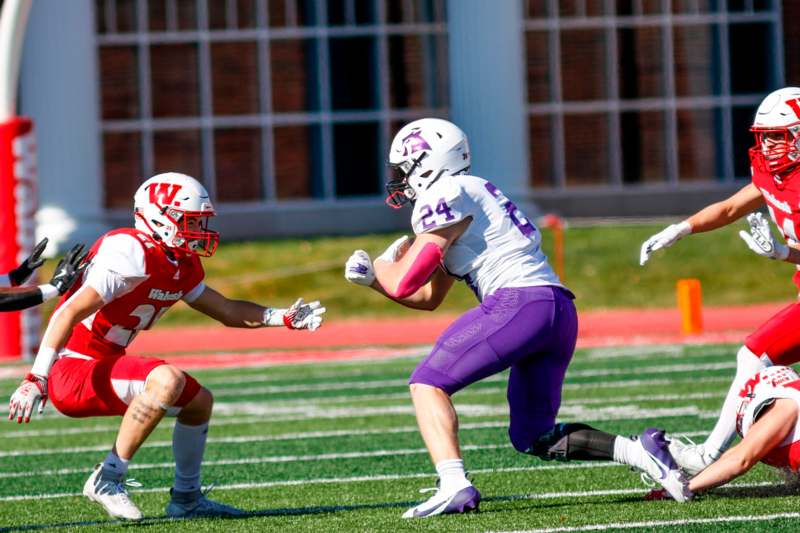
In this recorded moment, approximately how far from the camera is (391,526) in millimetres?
6273

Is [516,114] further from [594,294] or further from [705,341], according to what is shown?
[705,341]

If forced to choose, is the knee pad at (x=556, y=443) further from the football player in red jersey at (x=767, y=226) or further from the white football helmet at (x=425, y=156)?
the white football helmet at (x=425, y=156)

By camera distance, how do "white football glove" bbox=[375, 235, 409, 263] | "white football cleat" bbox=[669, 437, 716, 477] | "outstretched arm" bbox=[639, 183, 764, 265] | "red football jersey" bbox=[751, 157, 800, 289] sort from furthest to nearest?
"outstretched arm" bbox=[639, 183, 764, 265], "red football jersey" bbox=[751, 157, 800, 289], "white football cleat" bbox=[669, 437, 716, 477], "white football glove" bbox=[375, 235, 409, 263]

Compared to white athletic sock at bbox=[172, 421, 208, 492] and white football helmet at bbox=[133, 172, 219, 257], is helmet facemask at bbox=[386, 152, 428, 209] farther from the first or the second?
white athletic sock at bbox=[172, 421, 208, 492]

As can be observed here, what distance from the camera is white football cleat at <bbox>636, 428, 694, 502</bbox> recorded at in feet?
21.5

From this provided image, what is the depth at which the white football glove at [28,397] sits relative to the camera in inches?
249

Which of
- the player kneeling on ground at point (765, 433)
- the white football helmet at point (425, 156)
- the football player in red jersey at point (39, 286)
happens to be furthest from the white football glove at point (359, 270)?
the player kneeling on ground at point (765, 433)

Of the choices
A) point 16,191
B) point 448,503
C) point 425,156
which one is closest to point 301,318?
point 425,156

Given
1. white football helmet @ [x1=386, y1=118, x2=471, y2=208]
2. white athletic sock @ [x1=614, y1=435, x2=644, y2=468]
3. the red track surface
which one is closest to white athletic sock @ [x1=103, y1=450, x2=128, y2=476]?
white football helmet @ [x1=386, y1=118, x2=471, y2=208]

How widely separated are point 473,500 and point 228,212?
19622 millimetres

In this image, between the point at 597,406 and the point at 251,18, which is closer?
the point at 597,406

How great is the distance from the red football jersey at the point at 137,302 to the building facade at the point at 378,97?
18.2 meters

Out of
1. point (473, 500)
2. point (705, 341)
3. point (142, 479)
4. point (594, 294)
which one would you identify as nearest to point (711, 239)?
point (594, 294)

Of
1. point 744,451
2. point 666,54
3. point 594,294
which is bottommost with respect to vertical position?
point 594,294
